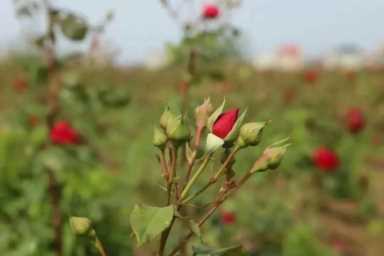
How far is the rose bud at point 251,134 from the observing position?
1223 millimetres

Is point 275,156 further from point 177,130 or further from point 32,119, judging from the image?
point 32,119

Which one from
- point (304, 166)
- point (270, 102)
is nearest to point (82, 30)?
point (304, 166)

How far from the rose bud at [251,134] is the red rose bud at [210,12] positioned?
72.8 inches

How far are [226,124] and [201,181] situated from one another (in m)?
4.29

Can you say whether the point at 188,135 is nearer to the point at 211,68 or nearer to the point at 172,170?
the point at 172,170

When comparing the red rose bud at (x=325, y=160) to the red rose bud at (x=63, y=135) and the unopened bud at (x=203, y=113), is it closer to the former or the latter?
the red rose bud at (x=63, y=135)

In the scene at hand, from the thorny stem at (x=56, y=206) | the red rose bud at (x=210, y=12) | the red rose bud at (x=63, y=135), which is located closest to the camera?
the red rose bud at (x=210, y=12)

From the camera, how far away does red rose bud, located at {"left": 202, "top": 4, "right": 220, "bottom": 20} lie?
9.98 ft

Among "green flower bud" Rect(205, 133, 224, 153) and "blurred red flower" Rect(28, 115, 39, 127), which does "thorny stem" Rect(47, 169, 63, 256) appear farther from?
"green flower bud" Rect(205, 133, 224, 153)

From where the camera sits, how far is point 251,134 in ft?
4.01

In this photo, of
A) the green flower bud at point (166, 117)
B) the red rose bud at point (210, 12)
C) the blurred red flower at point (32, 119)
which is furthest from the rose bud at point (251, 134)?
the blurred red flower at point (32, 119)

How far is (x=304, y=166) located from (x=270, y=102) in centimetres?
409

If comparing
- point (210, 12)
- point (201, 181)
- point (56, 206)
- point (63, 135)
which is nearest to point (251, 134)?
point (210, 12)

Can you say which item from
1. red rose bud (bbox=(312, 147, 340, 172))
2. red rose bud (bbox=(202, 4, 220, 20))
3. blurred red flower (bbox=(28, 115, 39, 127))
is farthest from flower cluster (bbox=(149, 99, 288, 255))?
red rose bud (bbox=(312, 147, 340, 172))
